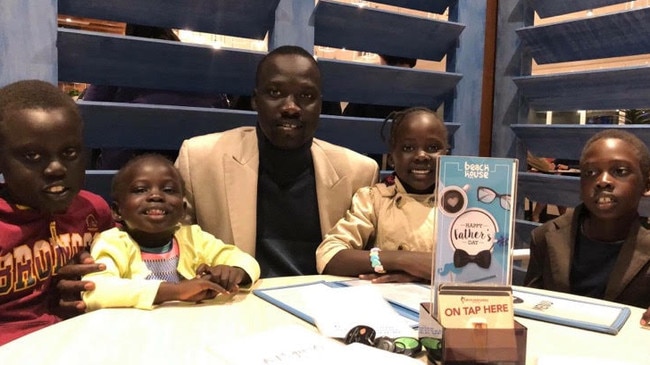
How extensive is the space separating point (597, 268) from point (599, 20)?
51.5 inches

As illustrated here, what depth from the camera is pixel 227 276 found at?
129 centimetres

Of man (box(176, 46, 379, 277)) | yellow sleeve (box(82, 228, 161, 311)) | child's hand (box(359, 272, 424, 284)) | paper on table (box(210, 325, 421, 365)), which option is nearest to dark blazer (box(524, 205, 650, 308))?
child's hand (box(359, 272, 424, 284))

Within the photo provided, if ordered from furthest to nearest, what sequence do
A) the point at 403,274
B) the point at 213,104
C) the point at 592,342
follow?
the point at 213,104 < the point at 403,274 < the point at 592,342

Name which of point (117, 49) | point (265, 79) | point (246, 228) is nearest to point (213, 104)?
point (117, 49)

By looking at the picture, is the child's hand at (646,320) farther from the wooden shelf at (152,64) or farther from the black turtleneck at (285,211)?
the wooden shelf at (152,64)

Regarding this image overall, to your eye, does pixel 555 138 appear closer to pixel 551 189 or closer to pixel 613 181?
pixel 551 189

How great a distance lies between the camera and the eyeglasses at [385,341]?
0.97 m

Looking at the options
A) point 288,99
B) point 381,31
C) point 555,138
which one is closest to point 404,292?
point 288,99

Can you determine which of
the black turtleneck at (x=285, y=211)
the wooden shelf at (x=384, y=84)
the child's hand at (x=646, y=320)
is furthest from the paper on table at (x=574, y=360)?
the wooden shelf at (x=384, y=84)

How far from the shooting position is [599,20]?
2.50 m

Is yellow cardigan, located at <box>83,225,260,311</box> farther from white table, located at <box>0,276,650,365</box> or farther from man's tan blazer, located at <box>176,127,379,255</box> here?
man's tan blazer, located at <box>176,127,379,255</box>

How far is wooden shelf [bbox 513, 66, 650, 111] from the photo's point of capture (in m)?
2.40

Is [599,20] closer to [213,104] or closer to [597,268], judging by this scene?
[597,268]

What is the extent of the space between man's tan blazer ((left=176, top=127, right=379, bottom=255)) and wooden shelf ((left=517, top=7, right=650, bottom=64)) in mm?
1461
